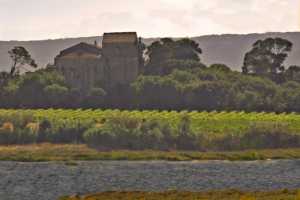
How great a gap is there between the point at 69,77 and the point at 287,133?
5056 centimetres

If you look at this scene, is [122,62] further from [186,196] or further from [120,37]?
[186,196]

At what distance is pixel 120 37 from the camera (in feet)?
381

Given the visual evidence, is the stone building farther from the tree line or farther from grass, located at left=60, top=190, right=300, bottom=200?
grass, located at left=60, top=190, right=300, bottom=200

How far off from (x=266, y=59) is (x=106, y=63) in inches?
984

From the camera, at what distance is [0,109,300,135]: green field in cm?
7388

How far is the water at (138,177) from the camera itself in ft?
153

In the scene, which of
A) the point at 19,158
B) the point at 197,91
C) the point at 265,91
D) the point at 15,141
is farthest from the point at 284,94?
the point at 19,158

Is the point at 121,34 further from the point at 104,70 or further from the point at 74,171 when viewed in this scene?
the point at 74,171

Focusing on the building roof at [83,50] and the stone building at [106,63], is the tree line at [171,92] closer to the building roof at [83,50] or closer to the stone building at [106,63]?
the stone building at [106,63]

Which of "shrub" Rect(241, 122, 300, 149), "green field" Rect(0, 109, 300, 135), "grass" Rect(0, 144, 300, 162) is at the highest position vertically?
"green field" Rect(0, 109, 300, 135)

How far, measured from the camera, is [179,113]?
86.8 metres

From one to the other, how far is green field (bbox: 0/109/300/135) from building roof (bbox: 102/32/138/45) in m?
28.3

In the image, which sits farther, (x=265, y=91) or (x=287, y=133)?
(x=265, y=91)

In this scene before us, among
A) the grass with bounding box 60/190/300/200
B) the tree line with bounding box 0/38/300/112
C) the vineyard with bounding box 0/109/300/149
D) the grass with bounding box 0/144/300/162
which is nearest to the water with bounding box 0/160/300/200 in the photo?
the grass with bounding box 0/144/300/162
